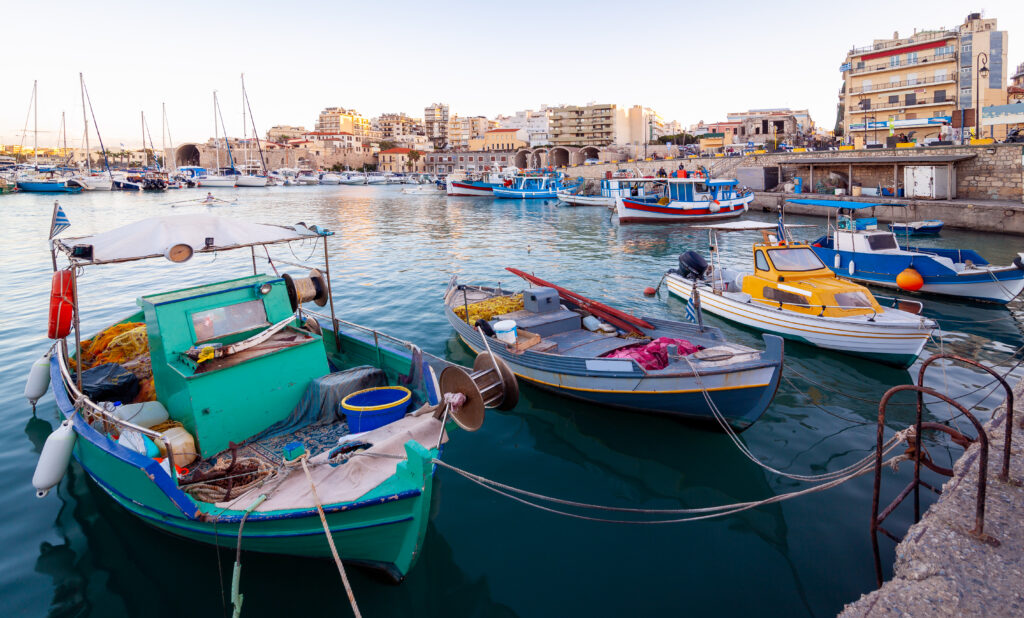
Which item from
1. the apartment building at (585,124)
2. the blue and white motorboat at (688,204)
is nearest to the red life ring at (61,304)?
the blue and white motorboat at (688,204)

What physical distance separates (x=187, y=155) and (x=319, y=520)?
602ft

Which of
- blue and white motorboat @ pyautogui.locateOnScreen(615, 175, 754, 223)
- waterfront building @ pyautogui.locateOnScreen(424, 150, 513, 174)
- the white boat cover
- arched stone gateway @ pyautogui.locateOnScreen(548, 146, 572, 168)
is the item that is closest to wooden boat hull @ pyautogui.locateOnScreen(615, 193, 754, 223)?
blue and white motorboat @ pyautogui.locateOnScreen(615, 175, 754, 223)

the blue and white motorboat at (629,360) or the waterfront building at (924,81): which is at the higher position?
the waterfront building at (924,81)

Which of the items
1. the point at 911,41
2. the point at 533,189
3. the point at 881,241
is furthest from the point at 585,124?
the point at 881,241

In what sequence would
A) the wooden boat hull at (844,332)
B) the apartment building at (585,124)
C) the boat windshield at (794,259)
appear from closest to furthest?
the wooden boat hull at (844,332) → the boat windshield at (794,259) → the apartment building at (585,124)

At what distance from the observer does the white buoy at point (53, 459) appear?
576cm

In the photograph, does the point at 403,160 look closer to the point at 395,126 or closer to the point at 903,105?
the point at 395,126

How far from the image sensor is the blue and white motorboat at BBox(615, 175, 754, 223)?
3750 centimetres

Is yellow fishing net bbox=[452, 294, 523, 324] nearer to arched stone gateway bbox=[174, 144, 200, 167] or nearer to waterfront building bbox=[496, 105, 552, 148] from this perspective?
waterfront building bbox=[496, 105, 552, 148]

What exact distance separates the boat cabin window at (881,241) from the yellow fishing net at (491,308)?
483 inches

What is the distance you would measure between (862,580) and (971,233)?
101ft

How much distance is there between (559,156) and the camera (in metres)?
107

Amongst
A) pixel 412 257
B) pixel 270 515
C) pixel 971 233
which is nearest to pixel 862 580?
pixel 270 515

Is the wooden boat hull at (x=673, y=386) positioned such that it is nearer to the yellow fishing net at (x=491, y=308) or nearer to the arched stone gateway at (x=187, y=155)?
the yellow fishing net at (x=491, y=308)
